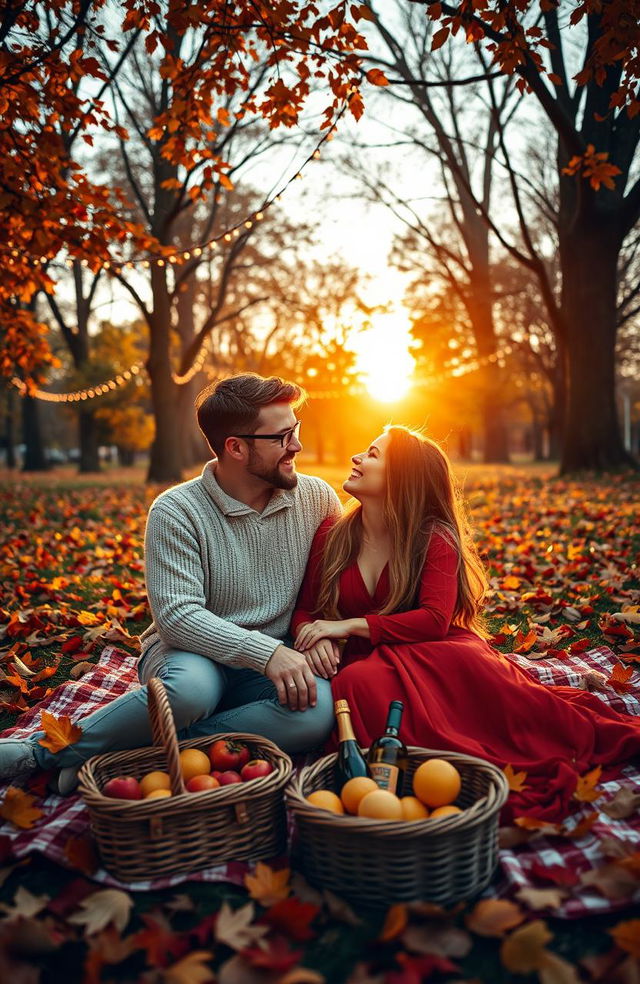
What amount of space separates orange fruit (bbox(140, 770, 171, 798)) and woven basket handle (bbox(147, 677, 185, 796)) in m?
0.11

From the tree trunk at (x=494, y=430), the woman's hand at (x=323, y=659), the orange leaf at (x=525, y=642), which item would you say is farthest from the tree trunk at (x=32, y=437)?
the woman's hand at (x=323, y=659)

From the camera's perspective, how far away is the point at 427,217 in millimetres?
28453

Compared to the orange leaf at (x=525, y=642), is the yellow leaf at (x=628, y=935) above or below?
below

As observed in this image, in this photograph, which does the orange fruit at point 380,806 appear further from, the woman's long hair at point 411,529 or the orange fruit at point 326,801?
the woman's long hair at point 411,529

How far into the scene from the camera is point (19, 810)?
105 inches

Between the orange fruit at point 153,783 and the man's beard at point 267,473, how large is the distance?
4.46 ft

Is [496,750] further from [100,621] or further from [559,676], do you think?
[100,621]

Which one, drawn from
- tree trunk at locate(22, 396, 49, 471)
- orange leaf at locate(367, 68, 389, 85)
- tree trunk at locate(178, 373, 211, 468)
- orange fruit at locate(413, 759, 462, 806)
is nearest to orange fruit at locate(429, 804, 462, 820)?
orange fruit at locate(413, 759, 462, 806)

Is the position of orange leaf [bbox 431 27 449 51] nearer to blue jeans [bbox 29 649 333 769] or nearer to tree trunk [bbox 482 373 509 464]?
blue jeans [bbox 29 649 333 769]

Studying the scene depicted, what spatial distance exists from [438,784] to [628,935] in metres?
0.67

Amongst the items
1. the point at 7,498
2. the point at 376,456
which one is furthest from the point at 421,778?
the point at 7,498

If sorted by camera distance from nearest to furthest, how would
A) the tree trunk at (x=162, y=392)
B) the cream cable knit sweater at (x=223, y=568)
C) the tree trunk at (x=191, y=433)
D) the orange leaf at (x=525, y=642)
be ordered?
the cream cable knit sweater at (x=223, y=568) < the orange leaf at (x=525, y=642) < the tree trunk at (x=162, y=392) < the tree trunk at (x=191, y=433)

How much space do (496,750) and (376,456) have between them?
4.48 ft

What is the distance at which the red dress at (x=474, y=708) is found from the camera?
9.65 ft
